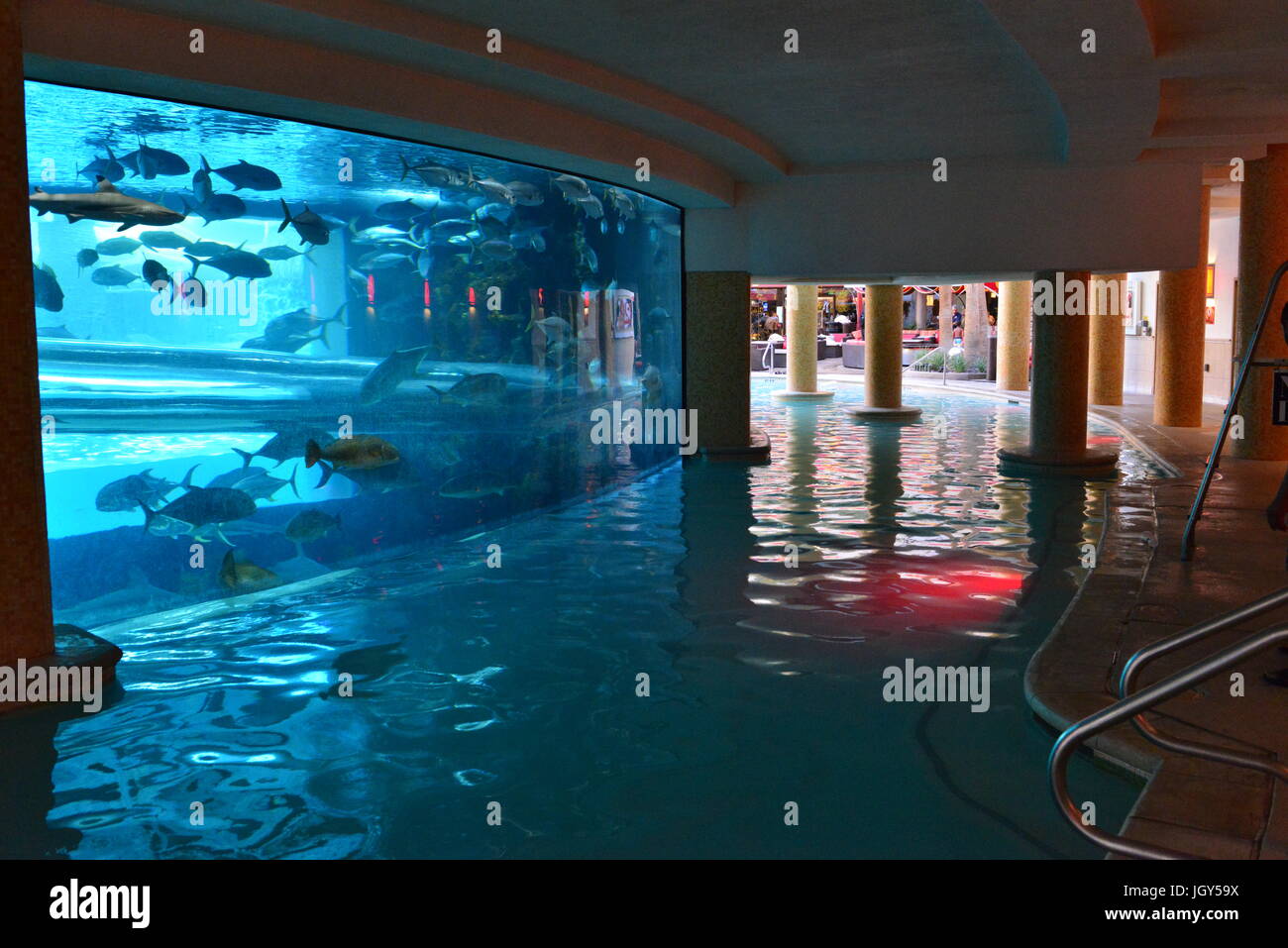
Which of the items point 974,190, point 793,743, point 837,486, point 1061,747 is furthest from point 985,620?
point 974,190

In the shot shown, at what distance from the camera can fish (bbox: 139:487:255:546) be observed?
392 inches

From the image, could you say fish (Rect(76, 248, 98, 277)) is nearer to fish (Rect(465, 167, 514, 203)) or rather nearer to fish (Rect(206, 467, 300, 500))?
fish (Rect(206, 467, 300, 500))

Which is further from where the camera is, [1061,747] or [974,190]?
[974,190]

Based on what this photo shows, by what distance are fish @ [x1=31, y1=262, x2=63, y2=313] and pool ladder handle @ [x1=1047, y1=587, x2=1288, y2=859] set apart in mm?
8591

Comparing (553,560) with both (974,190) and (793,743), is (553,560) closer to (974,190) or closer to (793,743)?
(793,743)

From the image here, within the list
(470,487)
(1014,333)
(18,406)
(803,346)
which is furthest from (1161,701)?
(1014,333)

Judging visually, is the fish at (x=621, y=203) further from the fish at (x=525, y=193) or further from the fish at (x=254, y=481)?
the fish at (x=254, y=481)

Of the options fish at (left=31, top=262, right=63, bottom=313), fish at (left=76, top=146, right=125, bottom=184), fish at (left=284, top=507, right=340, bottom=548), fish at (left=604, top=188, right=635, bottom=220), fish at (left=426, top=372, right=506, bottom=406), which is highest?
fish at (left=604, top=188, right=635, bottom=220)

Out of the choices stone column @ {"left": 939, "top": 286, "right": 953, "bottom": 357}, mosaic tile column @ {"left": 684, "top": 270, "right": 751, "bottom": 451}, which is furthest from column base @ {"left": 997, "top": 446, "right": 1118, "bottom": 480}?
stone column @ {"left": 939, "top": 286, "right": 953, "bottom": 357}

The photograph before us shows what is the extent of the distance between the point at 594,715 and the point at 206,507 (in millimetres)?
5152

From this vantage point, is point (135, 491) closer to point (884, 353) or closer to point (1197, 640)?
point (1197, 640)
